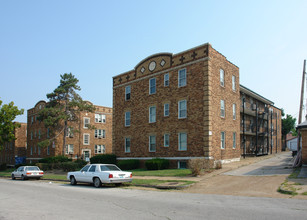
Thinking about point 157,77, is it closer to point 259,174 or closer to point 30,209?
point 259,174

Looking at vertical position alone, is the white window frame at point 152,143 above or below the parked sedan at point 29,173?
above

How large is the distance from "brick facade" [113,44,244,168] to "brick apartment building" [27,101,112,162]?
Result: 59.0 feet

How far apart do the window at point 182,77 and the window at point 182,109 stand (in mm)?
1624

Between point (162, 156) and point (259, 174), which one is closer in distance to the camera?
point (259, 174)

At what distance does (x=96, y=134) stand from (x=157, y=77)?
2734cm

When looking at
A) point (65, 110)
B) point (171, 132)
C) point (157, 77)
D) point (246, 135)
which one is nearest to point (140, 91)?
point (157, 77)

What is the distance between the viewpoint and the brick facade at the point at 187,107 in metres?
24.5

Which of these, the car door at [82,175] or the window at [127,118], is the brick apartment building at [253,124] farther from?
the car door at [82,175]

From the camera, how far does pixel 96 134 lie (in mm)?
53000

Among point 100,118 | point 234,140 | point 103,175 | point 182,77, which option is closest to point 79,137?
point 100,118

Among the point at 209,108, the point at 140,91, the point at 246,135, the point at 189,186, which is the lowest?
the point at 189,186

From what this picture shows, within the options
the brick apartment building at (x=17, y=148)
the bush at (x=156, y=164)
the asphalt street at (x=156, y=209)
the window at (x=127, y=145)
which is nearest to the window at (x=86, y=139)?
the brick apartment building at (x=17, y=148)

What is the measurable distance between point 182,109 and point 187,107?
0.72m

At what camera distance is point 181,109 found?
1040 inches
